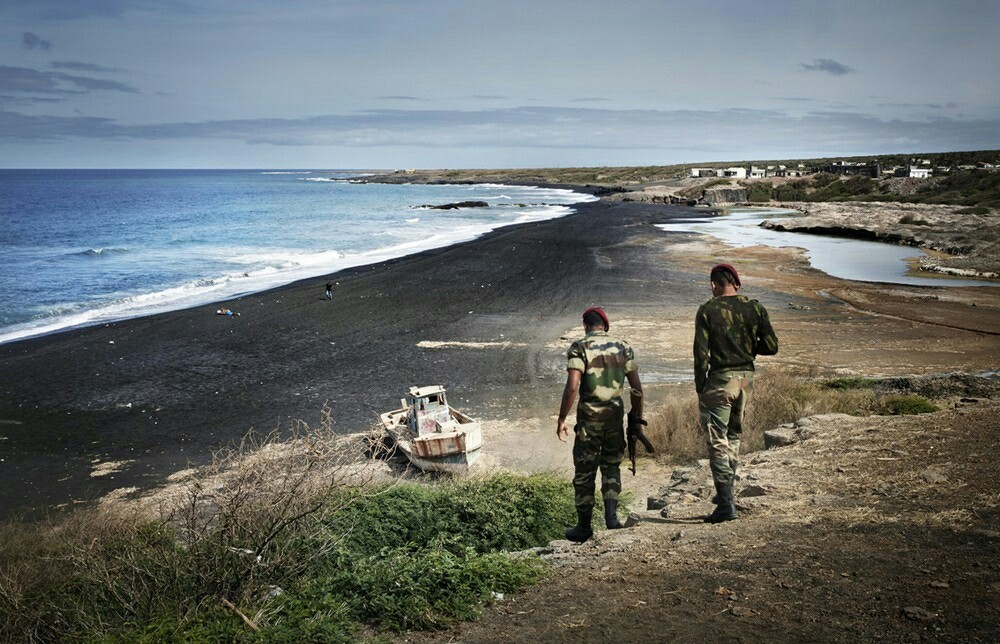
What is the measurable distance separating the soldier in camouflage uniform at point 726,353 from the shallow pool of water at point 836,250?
3063 centimetres

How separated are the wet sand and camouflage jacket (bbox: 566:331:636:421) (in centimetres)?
687

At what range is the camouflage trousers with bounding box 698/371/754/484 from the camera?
700 cm

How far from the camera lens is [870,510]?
7.13m

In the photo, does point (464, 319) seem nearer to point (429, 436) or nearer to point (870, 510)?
point (429, 436)

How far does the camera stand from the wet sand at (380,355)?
14.9 meters

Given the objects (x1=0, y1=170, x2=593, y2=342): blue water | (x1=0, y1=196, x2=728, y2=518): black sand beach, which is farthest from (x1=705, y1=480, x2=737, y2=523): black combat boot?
(x1=0, y1=170, x2=593, y2=342): blue water

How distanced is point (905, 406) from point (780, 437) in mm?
2560

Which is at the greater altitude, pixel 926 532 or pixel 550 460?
pixel 926 532

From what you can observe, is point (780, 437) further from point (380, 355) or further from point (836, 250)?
point (836, 250)

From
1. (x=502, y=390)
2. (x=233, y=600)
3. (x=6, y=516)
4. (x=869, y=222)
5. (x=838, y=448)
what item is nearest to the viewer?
(x=233, y=600)

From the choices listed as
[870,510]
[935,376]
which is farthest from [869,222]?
[870,510]

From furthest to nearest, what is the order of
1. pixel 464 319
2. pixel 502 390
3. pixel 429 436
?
pixel 464 319
pixel 502 390
pixel 429 436

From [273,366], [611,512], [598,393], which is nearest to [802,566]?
[611,512]

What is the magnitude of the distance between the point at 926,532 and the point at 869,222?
57.3m
